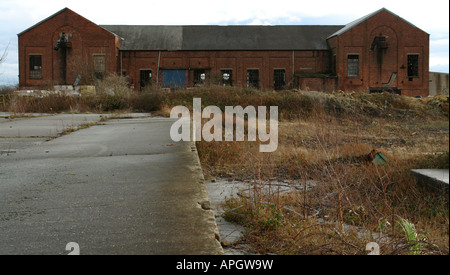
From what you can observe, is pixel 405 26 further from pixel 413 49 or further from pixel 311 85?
pixel 311 85

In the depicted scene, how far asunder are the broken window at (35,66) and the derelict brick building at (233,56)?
8 cm

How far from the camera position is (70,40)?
32.0 m

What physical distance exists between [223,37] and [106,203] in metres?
34.1

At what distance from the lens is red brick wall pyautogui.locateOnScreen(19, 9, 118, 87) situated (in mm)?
32031

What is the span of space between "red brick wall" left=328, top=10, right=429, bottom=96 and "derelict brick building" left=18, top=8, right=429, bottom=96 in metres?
0.08

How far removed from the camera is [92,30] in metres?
32.1

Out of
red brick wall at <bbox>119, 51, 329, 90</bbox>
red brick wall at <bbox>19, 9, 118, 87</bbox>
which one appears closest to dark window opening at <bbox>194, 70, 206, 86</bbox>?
red brick wall at <bbox>119, 51, 329, 90</bbox>

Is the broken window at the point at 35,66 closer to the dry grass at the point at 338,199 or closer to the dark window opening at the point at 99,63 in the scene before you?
the dark window opening at the point at 99,63

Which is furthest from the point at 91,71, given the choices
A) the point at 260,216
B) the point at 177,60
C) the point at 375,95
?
the point at 260,216

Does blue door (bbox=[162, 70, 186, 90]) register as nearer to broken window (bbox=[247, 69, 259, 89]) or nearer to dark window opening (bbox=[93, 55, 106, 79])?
dark window opening (bbox=[93, 55, 106, 79])

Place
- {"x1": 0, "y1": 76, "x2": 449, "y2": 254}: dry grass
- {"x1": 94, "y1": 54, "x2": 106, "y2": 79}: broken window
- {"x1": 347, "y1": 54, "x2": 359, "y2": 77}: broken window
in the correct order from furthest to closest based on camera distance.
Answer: {"x1": 347, "y1": 54, "x2": 359, "y2": 77}: broken window → {"x1": 94, "y1": 54, "x2": 106, "y2": 79}: broken window → {"x1": 0, "y1": 76, "x2": 449, "y2": 254}: dry grass

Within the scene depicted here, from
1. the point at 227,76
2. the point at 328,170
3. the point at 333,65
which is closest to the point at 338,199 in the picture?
the point at 328,170

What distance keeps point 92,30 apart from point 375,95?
22.5 m

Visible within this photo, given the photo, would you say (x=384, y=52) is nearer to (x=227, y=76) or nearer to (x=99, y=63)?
(x=227, y=76)
